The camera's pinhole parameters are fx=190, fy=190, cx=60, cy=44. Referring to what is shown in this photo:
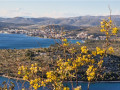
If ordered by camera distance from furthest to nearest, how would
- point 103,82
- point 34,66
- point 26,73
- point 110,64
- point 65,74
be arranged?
point 110,64
point 103,82
point 34,66
point 26,73
point 65,74

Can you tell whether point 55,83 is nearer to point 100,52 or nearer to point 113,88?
point 100,52

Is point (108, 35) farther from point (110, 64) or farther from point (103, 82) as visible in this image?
point (110, 64)

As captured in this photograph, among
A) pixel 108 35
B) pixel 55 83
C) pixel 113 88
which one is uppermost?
pixel 108 35

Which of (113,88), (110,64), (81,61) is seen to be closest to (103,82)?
(113,88)

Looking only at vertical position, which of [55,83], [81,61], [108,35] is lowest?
[55,83]

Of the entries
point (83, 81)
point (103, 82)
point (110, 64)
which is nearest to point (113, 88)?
point (103, 82)

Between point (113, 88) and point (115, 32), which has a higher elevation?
point (115, 32)

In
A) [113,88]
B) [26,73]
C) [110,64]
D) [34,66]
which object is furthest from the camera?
[110,64]

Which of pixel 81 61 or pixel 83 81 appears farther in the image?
pixel 83 81

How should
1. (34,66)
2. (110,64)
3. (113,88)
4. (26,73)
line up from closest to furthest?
(26,73) < (34,66) < (113,88) < (110,64)
